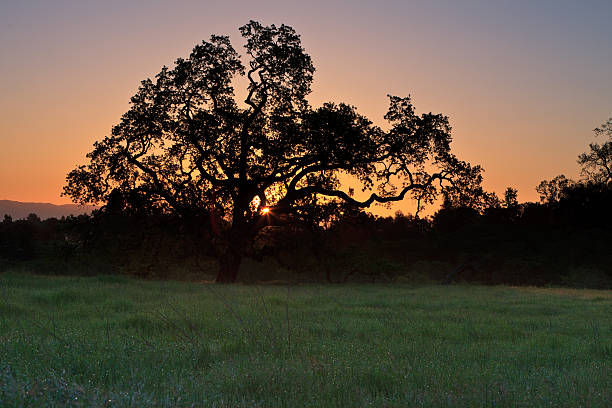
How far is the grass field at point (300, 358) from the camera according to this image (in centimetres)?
528

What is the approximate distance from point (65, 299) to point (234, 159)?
42.6ft

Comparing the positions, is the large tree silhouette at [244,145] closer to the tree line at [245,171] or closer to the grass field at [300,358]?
the tree line at [245,171]

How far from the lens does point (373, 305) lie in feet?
51.0

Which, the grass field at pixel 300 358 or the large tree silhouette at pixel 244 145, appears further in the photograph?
the large tree silhouette at pixel 244 145

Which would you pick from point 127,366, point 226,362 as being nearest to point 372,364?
point 226,362

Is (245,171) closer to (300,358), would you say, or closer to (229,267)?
(229,267)

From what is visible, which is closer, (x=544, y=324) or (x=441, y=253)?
(x=544, y=324)

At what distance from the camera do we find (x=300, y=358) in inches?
280

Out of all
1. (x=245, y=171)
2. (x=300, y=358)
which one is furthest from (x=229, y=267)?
(x=300, y=358)

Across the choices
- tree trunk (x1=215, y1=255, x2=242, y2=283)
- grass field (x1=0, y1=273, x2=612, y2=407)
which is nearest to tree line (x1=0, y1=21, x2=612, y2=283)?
A: tree trunk (x1=215, y1=255, x2=242, y2=283)

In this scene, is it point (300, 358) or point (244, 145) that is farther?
point (244, 145)

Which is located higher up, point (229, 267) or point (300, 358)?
point (229, 267)

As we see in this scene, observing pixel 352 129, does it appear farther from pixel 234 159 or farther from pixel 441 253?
pixel 441 253

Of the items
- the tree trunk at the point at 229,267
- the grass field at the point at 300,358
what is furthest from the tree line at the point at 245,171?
the grass field at the point at 300,358
